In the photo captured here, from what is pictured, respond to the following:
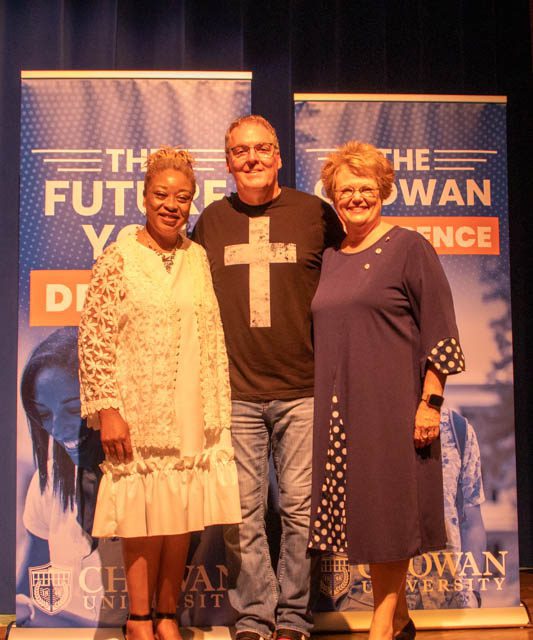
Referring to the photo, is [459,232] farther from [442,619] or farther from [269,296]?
[442,619]

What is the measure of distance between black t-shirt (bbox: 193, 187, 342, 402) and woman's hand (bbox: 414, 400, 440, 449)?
1.55ft

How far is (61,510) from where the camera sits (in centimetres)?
284

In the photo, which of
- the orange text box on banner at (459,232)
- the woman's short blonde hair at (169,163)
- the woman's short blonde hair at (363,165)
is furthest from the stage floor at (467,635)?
the woman's short blonde hair at (169,163)

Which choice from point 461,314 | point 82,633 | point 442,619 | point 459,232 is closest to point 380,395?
point 461,314

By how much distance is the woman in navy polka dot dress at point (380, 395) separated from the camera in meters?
2.16

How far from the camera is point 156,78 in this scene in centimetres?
294

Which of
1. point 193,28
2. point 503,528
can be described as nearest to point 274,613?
point 503,528

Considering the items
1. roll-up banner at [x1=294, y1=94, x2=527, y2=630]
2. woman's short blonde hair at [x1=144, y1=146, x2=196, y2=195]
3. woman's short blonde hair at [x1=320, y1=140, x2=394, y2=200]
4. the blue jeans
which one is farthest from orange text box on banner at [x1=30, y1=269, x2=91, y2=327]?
woman's short blonde hair at [x1=320, y1=140, x2=394, y2=200]

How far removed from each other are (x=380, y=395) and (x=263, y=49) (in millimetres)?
2014

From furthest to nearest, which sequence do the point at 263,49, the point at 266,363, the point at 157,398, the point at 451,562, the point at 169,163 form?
the point at 263,49
the point at 451,562
the point at 266,363
the point at 169,163
the point at 157,398

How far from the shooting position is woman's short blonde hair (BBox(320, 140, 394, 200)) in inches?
90.0

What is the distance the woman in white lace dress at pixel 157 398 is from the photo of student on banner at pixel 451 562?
79cm

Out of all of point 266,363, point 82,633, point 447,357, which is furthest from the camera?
point 82,633

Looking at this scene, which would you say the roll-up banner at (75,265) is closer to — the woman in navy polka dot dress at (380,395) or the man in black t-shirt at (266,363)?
the man in black t-shirt at (266,363)
